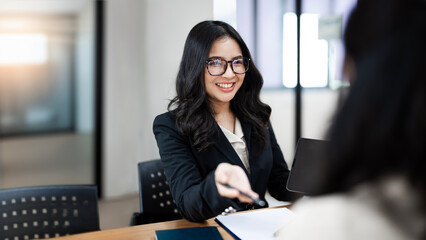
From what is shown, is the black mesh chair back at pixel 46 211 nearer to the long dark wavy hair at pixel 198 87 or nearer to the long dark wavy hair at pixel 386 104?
the long dark wavy hair at pixel 198 87

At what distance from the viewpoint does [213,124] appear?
171 cm

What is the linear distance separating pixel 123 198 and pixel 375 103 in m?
3.97

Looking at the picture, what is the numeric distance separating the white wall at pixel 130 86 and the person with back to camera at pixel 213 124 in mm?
2076

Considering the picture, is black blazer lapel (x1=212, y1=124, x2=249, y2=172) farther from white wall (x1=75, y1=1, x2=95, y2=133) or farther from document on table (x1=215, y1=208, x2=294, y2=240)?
white wall (x1=75, y1=1, x2=95, y2=133)

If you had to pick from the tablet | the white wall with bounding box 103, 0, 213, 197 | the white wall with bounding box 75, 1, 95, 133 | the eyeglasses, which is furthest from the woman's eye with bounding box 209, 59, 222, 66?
the white wall with bounding box 75, 1, 95, 133

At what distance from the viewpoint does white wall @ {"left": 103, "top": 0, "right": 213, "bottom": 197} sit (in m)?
3.96

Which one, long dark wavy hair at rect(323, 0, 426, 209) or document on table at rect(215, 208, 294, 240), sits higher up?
long dark wavy hair at rect(323, 0, 426, 209)

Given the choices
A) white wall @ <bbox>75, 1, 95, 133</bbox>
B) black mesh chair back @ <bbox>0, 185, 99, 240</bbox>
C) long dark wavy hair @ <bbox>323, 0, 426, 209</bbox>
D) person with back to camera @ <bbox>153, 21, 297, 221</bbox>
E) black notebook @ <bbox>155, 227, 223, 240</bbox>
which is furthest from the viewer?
white wall @ <bbox>75, 1, 95, 133</bbox>

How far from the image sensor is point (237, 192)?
3.41 feet

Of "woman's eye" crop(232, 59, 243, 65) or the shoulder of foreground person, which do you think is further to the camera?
"woman's eye" crop(232, 59, 243, 65)

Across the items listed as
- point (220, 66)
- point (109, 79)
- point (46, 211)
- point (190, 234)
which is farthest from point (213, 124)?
point (109, 79)

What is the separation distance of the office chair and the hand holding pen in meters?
0.74

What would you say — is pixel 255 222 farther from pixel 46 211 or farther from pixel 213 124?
pixel 46 211

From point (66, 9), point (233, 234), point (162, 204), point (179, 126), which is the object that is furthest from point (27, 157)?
point (233, 234)
